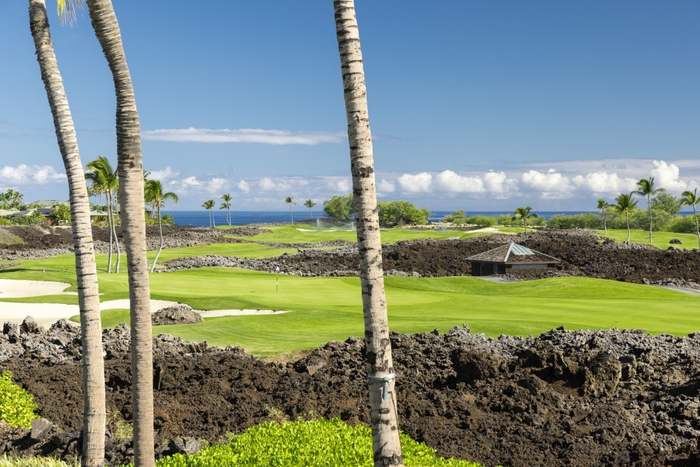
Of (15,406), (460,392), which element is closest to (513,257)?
(460,392)

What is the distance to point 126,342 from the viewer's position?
19.9 metres

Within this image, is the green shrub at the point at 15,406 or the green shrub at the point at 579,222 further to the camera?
the green shrub at the point at 579,222

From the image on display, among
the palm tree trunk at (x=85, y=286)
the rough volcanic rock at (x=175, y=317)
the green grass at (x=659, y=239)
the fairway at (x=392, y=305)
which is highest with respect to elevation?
the palm tree trunk at (x=85, y=286)

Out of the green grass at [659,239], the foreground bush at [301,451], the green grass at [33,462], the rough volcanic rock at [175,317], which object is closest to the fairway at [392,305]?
the rough volcanic rock at [175,317]

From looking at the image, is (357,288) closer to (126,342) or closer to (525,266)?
(525,266)

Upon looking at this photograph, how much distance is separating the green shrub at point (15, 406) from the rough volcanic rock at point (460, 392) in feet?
1.18

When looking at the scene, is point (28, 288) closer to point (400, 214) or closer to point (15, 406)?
point (15, 406)

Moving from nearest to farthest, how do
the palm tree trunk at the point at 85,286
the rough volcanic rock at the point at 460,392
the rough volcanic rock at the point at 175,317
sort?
the palm tree trunk at the point at 85,286 < the rough volcanic rock at the point at 460,392 < the rough volcanic rock at the point at 175,317

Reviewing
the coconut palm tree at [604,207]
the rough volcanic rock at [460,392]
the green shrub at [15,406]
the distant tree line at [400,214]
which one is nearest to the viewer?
the rough volcanic rock at [460,392]

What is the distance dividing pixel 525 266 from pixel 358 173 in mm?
45987

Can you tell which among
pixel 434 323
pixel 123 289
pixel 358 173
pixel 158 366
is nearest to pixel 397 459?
pixel 358 173

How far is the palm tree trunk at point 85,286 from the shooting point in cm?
921

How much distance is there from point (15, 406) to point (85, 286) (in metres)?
5.67

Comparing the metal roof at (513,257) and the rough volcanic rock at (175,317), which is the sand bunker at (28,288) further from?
the metal roof at (513,257)
